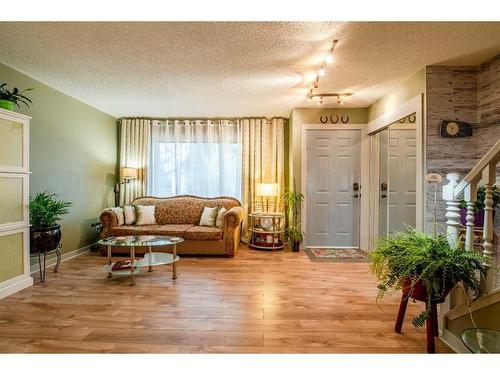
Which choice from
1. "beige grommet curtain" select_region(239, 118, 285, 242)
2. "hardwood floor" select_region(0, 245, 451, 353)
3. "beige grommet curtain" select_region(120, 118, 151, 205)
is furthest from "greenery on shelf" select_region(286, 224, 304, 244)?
"beige grommet curtain" select_region(120, 118, 151, 205)

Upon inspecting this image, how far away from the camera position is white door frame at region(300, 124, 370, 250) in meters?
4.68

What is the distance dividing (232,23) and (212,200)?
Result: 3388mm

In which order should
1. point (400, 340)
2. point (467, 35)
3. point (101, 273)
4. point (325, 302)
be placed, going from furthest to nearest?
point (101, 273), point (325, 302), point (467, 35), point (400, 340)

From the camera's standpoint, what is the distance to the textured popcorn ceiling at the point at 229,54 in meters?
2.35

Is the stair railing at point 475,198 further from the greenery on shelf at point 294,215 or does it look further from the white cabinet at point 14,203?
the white cabinet at point 14,203

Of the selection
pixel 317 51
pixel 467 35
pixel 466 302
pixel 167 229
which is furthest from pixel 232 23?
pixel 167 229

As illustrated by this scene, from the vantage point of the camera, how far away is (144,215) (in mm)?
4777

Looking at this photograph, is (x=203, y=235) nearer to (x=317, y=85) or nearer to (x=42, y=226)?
(x=42, y=226)

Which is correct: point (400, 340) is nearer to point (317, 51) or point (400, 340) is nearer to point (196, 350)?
point (196, 350)

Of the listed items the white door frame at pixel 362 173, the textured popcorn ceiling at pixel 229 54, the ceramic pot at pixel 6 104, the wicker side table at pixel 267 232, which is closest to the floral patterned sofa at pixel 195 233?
the wicker side table at pixel 267 232

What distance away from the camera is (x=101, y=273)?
3447 mm

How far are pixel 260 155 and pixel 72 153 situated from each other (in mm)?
3127
